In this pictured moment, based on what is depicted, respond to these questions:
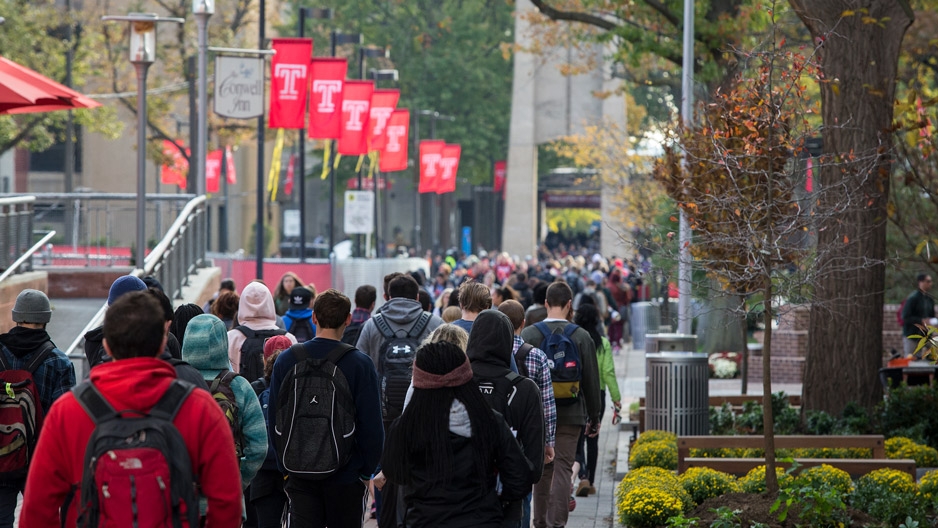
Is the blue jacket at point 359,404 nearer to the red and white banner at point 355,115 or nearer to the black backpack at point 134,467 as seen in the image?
the black backpack at point 134,467

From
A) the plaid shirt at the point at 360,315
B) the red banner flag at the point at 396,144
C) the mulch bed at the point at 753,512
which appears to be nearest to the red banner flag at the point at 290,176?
the red banner flag at the point at 396,144

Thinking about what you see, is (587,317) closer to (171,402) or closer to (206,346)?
(206,346)

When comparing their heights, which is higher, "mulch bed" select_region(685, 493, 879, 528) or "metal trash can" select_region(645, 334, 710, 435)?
"metal trash can" select_region(645, 334, 710, 435)

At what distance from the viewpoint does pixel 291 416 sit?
6.68 meters

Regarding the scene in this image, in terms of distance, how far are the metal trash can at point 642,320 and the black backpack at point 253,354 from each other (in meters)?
22.8

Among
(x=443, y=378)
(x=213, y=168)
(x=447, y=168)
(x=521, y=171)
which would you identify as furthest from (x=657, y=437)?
(x=521, y=171)

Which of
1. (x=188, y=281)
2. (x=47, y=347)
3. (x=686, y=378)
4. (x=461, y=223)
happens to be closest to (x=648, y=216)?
(x=188, y=281)

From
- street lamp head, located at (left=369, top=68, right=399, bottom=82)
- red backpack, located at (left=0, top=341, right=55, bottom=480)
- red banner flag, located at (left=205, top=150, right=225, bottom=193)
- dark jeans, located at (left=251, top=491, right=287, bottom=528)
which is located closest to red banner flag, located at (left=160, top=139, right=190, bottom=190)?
red banner flag, located at (left=205, top=150, right=225, bottom=193)

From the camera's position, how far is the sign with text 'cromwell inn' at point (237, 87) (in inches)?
866

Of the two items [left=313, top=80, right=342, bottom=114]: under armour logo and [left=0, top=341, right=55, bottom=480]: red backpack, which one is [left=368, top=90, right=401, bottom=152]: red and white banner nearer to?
[left=313, top=80, right=342, bottom=114]: under armour logo

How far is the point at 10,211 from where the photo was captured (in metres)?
14.3

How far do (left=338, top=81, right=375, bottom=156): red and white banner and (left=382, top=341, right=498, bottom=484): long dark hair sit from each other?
23.3 m

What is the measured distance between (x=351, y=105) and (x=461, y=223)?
57977 millimetres

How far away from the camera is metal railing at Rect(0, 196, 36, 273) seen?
550 inches
